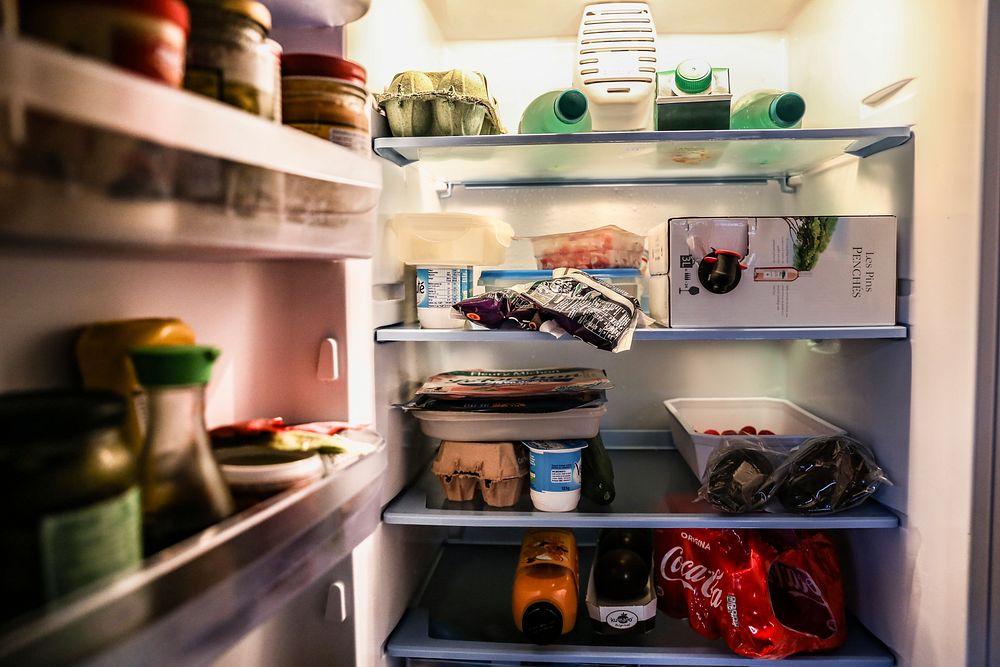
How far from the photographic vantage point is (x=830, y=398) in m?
1.60

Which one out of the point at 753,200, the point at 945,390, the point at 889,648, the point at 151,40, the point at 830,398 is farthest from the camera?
the point at 753,200

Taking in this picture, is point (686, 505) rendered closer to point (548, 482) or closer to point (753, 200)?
point (548, 482)

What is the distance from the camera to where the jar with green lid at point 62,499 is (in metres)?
0.46

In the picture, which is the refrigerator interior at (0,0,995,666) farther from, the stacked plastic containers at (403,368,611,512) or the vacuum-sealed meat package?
the vacuum-sealed meat package

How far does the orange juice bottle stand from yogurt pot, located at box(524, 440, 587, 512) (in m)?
0.15

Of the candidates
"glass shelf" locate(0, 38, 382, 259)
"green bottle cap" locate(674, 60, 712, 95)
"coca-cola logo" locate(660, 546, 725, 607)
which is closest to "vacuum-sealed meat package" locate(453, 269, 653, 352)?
"green bottle cap" locate(674, 60, 712, 95)

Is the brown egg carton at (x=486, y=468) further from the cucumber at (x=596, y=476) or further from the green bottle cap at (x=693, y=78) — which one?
the green bottle cap at (x=693, y=78)

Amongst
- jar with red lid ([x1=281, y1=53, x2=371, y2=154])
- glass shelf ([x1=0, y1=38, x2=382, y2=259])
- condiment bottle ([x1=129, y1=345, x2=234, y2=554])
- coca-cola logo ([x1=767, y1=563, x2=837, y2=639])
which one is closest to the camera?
glass shelf ([x1=0, y1=38, x2=382, y2=259])

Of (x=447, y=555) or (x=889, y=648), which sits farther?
(x=447, y=555)

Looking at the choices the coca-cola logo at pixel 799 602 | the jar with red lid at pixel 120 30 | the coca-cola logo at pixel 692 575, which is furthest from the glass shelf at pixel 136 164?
the coca-cola logo at pixel 799 602

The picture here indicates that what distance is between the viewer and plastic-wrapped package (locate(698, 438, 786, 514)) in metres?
1.34

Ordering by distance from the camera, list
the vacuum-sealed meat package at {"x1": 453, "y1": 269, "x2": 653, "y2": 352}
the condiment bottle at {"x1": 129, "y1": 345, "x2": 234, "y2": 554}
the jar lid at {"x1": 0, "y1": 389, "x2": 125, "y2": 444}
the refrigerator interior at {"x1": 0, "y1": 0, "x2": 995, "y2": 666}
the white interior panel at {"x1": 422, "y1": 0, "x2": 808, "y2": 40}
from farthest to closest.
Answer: the white interior panel at {"x1": 422, "y1": 0, "x2": 808, "y2": 40} → the vacuum-sealed meat package at {"x1": 453, "y1": 269, "x2": 653, "y2": 352} → the refrigerator interior at {"x1": 0, "y1": 0, "x2": 995, "y2": 666} → the condiment bottle at {"x1": 129, "y1": 345, "x2": 234, "y2": 554} → the jar lid at {"x1": 0, "y1": 389, "x2": 125, "y2": 444}

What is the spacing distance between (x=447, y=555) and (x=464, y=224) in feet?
3.09

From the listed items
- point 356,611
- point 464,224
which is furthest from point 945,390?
point 356,611
